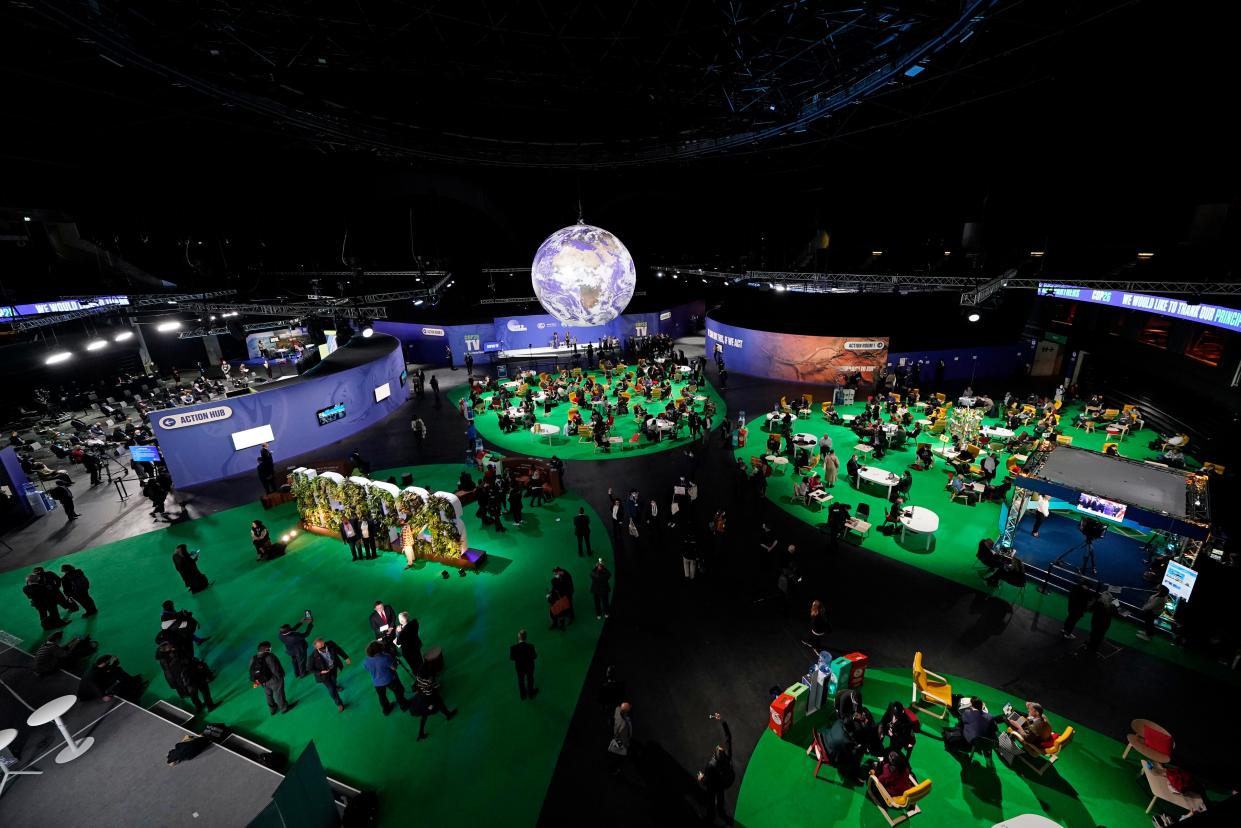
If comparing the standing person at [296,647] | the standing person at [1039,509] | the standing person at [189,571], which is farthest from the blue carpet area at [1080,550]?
the standing person at [189,571]

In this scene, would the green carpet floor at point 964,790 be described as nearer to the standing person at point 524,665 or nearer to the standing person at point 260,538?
the standing person at point 524,665

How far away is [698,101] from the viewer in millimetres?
14227

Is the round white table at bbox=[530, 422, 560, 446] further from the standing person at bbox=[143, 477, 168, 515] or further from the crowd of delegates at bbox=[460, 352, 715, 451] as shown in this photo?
the standing person at bbox=[143, 477, 168, 515]

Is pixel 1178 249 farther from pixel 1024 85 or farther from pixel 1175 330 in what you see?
pixel 1024 85

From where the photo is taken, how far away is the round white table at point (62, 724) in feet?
24.9

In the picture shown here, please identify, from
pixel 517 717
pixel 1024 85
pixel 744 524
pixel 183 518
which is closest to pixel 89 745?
pixel 517 717

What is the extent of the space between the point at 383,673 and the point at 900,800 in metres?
7.83

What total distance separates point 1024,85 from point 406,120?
17457 mm

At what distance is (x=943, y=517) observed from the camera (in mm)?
13898

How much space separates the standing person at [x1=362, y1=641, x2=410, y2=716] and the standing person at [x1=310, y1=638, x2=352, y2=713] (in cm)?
62

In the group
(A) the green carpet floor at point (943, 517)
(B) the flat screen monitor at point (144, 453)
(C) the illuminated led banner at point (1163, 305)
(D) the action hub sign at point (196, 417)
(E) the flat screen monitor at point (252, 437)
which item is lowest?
(A) the green carpet floor at point (943, 517)

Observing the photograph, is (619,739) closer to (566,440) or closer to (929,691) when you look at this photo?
(929,691)

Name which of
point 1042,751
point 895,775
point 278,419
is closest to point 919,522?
point 1042,751

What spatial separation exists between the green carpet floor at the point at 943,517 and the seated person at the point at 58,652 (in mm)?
16516
